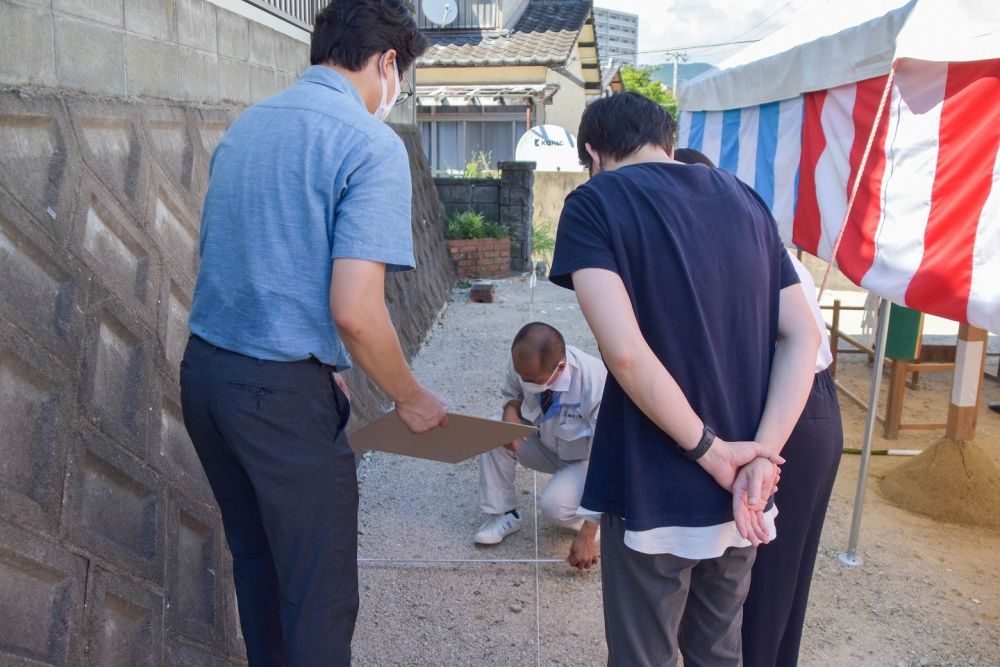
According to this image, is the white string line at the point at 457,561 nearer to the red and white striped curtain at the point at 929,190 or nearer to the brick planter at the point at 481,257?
the red and white striped curtain at the point at 929,190

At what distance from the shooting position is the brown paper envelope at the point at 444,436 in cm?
213

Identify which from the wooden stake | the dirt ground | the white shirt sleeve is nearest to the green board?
the wooden stake

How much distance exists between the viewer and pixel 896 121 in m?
2.92

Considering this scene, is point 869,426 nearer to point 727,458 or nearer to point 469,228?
point 727,458

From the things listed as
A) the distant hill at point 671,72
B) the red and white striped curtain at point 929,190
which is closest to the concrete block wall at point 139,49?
the red and white striped curtain at point 929,190

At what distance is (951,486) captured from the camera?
4262 mm

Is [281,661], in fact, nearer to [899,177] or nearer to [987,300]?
[987,300]

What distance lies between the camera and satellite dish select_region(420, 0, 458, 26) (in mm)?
9938

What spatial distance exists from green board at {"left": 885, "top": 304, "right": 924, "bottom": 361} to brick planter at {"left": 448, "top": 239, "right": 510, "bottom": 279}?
466 cm

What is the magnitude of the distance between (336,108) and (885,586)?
2915mm

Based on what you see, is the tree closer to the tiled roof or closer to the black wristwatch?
the tiled roof

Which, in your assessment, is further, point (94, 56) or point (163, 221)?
point (163, 221)

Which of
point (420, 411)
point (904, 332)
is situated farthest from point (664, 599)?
point (904, 332)

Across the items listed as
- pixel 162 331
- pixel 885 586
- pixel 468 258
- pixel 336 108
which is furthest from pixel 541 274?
pixel 336 108
